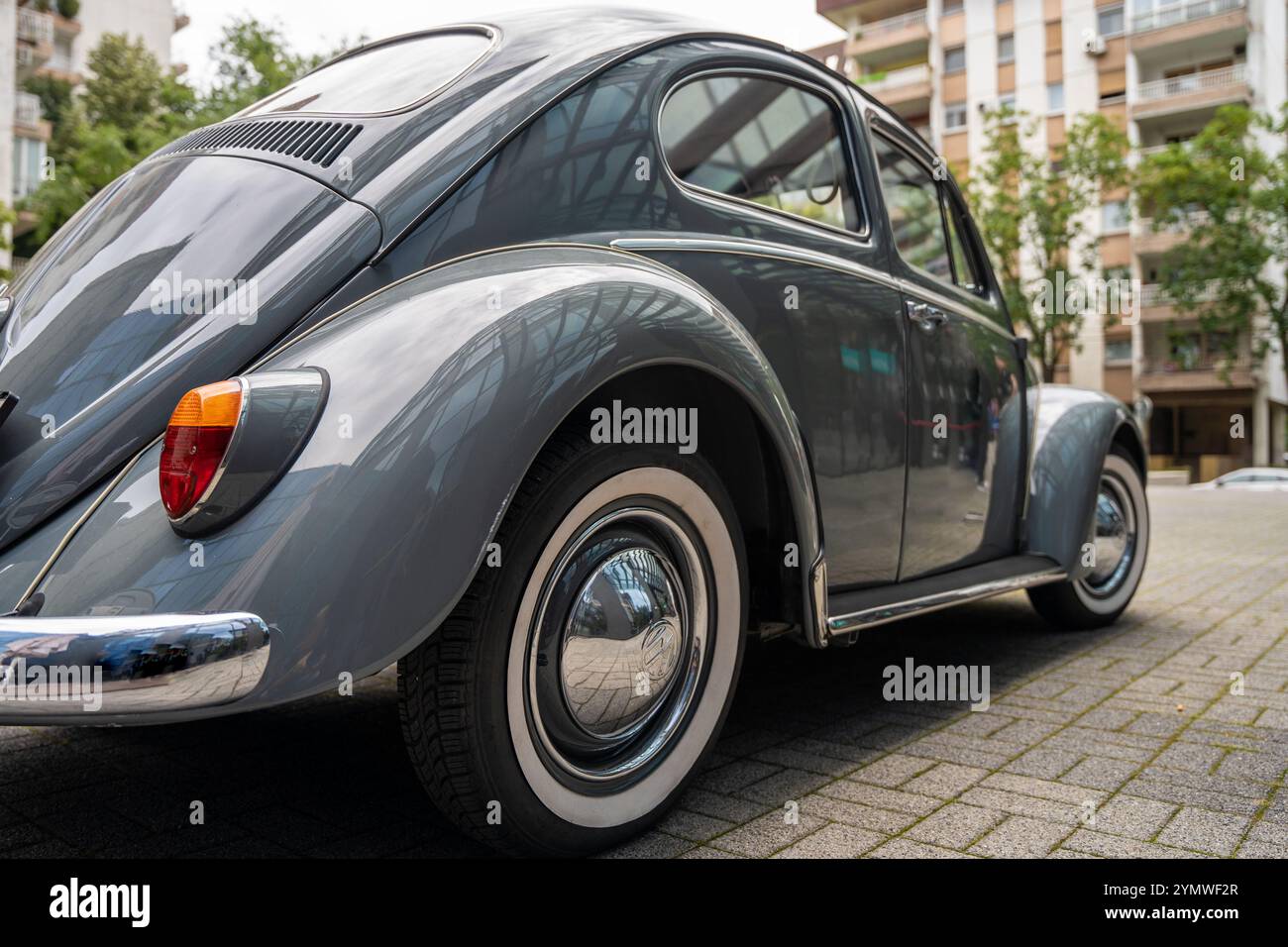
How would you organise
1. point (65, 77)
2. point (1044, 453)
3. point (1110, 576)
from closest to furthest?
1. point (1044, 453)
2. point (1110, 576)
3. point (65, 77)

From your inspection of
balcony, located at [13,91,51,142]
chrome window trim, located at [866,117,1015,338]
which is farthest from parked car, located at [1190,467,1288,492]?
balcony, located at [13,91,51,142]

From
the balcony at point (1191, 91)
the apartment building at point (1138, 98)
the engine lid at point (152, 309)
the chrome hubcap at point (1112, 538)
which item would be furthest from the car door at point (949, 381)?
the balcony at point (1191, 91)

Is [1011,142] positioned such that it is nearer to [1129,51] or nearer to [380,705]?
[1129,51]

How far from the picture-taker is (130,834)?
227cm

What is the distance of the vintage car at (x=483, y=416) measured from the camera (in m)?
1.73

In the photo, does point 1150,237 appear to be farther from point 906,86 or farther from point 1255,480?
point 906,86

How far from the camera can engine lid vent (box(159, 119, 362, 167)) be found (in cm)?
241

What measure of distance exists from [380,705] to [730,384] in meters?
1.78

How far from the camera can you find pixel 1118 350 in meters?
37.2

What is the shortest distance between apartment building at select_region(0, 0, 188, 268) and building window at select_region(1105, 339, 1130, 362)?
34.8 metres

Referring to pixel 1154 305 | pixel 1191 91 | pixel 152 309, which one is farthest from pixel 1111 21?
pixel 152 309

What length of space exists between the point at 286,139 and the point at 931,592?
7.51 ft

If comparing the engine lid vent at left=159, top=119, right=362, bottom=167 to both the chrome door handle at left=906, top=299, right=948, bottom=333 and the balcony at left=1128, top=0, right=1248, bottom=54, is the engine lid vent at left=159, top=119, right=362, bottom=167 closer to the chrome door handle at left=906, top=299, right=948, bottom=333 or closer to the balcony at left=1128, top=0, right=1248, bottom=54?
the chrome door handle at left=906, top=299, right=948, bottom=333

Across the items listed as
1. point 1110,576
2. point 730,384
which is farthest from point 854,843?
point 1110,576
